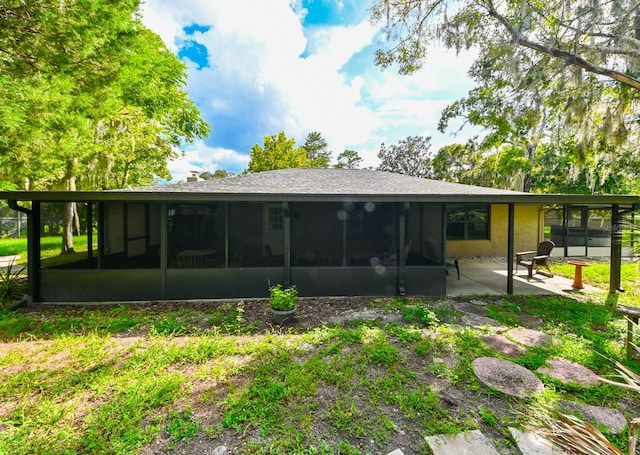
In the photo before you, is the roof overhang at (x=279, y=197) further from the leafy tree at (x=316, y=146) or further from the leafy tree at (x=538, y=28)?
the leafy tree at (x=316, y=146)

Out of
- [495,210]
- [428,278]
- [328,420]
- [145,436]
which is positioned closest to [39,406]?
[145,436]

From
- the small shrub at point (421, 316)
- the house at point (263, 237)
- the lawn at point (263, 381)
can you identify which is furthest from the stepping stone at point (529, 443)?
the house at point (263, 237)

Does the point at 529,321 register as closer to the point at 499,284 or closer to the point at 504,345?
the point at 504,345

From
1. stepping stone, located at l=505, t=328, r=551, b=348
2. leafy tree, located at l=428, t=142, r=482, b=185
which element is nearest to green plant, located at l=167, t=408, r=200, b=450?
stepping stone, located at l=505, t=328, r=551, b=348

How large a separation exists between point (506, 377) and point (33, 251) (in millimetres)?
8204

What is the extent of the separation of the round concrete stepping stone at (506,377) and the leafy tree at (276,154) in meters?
20.9

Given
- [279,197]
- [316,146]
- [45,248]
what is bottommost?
[45,248]

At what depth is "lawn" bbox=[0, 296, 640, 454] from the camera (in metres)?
2.31

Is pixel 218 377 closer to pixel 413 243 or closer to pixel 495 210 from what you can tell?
pixel 413 243

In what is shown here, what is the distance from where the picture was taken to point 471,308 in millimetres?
5367

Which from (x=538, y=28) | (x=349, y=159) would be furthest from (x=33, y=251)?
(x=349, y=159)

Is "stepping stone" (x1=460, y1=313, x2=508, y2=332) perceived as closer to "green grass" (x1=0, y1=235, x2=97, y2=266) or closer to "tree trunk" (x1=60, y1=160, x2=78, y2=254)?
"green grass" (x1=0, y1=235, x2=97, y2=266)

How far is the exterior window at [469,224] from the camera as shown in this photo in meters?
11.1

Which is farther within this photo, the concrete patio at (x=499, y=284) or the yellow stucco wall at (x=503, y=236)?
the yellow stucco wall at (x=503, y=236)
